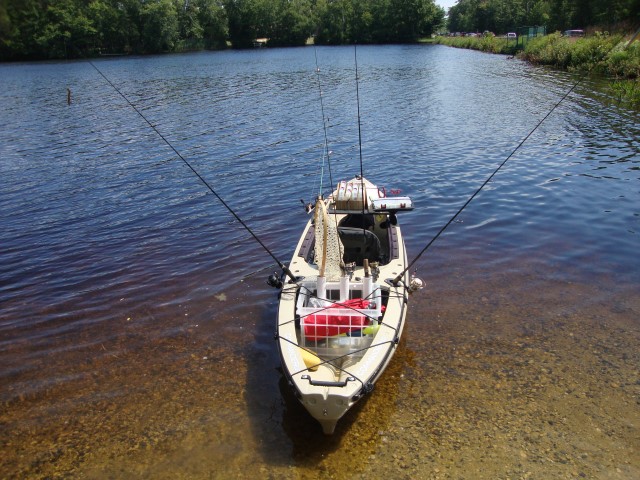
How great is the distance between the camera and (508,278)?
13148 millimetres

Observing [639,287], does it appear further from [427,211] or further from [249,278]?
[249,278]

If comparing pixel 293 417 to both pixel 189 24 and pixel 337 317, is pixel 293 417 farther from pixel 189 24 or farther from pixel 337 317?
pixel 189 24

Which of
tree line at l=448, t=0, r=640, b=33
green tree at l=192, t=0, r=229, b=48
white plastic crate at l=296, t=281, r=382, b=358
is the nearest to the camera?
white plastic crate at l=296, t=281, r=382, b=358

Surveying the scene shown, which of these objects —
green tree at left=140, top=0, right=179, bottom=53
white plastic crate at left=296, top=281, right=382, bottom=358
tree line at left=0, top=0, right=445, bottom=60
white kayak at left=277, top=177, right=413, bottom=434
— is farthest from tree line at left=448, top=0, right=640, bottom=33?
green tree at left=140, top=0, right=179, bottom=53

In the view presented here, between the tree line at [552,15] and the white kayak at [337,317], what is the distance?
52413 millimetres

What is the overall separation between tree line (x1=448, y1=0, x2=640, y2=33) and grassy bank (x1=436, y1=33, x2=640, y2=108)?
21.5 feet

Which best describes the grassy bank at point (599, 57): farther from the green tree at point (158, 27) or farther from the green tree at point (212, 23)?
the green tree at point (212, 23)

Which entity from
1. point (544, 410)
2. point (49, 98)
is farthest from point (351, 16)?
point (544, 410)

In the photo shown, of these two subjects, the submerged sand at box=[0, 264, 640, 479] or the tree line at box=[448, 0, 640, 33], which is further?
the tree line at box=[448, 0, 640, 33]

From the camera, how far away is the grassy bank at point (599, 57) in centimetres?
3406

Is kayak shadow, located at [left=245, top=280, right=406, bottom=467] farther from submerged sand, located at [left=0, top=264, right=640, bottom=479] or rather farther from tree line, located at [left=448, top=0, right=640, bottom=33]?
tree line, located at [left=448, top=0, right=640, bottom=33]

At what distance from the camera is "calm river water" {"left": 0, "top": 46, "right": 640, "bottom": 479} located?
318 inches

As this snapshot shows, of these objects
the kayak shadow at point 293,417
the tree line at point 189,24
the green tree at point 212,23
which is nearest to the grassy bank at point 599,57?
the kayak shadow at point 293,417

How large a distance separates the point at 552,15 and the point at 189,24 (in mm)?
73717
